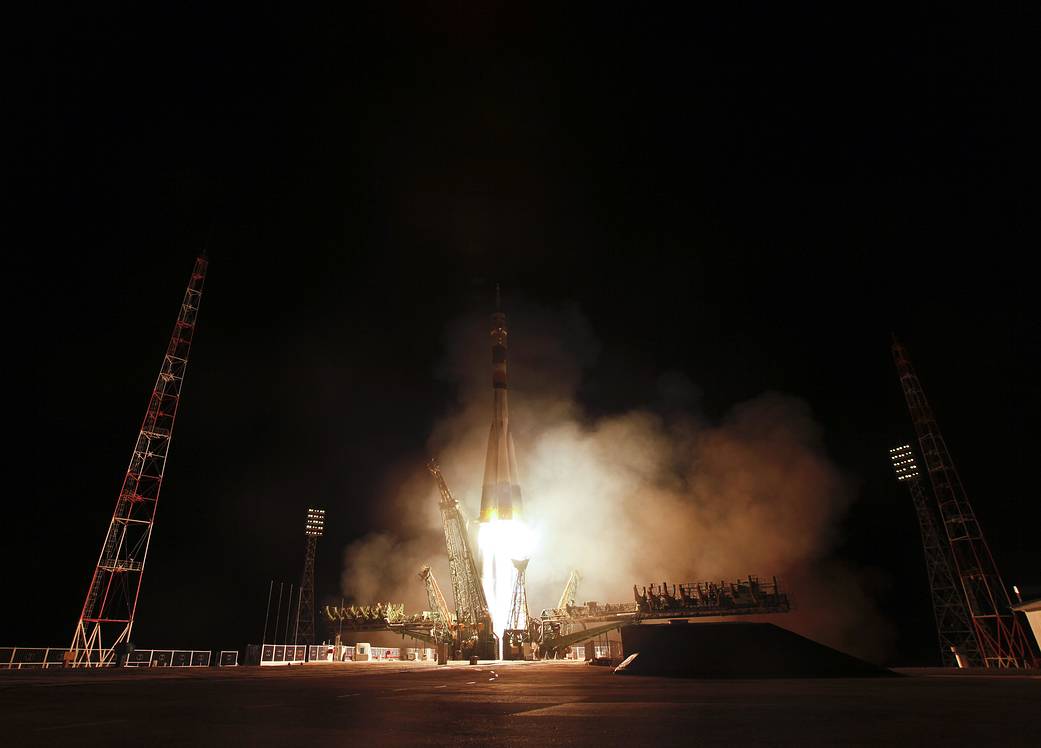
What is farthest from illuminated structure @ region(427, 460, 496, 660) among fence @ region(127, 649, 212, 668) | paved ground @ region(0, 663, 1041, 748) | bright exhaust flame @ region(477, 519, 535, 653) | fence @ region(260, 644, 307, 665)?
paved ground @ region(0, 663, 1041, 748)

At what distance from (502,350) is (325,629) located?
156 ft

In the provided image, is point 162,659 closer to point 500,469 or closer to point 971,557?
point 500,469

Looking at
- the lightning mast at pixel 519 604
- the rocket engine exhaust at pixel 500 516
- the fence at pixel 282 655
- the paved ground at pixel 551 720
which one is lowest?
the paved ground at pixel 551 720

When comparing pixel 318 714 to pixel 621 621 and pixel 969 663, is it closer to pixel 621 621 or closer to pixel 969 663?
pixel 621 621

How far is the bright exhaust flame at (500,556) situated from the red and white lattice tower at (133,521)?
30.9 m

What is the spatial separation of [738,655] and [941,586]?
54.6 m

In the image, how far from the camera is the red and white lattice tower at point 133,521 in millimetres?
43719

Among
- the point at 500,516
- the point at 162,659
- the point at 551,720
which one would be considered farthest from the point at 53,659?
the point at 551,720

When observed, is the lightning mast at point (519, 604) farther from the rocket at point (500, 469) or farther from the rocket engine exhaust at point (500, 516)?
the rocket at point (500, 469)

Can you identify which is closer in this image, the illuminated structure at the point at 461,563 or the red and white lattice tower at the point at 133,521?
the red and white lattice tower at the point at 133,521

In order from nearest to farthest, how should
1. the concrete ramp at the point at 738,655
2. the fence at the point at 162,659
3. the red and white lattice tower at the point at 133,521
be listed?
the concrete ramp at the point at 738,655 → the fence at the point at 162,659 → the red and white lattice tower at the point at 133,521

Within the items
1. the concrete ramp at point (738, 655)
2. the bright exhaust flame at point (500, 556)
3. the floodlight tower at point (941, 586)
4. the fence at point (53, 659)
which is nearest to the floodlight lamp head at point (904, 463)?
the floodlight tower at point (941, 586)

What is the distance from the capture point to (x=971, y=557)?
164 ft

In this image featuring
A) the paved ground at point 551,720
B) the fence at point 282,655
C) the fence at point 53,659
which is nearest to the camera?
the paved ground at point 551,720
